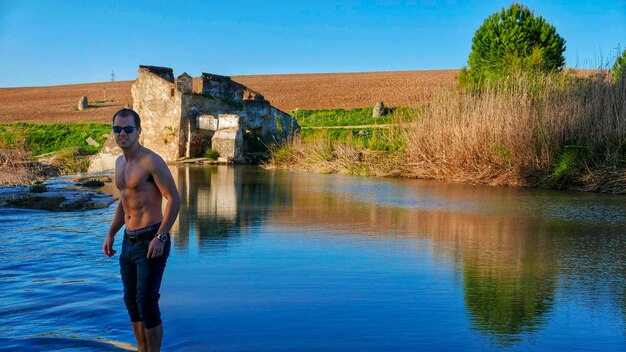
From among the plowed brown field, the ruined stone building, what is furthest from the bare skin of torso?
the plowed brown field

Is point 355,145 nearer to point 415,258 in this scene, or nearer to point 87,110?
point 415,258

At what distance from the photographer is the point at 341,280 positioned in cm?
650

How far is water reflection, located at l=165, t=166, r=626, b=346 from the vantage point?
5895 millimetres

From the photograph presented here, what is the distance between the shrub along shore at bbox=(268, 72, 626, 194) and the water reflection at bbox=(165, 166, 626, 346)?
1.18m

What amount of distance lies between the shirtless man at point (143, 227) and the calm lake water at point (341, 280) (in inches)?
14.1

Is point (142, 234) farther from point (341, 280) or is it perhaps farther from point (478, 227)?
point (478, 227)

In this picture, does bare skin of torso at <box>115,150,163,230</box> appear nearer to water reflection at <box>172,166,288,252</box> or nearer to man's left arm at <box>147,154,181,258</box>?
man's left arm at <box>147,154,181,258</box>

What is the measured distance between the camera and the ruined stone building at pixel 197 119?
24828 millimetres

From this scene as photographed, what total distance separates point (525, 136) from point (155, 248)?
13139 millimetres

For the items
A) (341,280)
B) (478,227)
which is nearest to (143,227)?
(341,280)

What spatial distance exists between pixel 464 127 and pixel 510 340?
12.8 metres

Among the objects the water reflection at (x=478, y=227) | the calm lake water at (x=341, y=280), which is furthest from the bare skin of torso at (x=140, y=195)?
the water reflection at (x=478, y=227)

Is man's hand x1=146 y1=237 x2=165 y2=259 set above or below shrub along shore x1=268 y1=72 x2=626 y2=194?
below

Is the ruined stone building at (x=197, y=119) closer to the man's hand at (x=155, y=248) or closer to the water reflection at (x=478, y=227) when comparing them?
the water reflection at (x=478, y=227)
